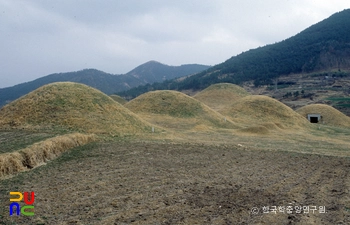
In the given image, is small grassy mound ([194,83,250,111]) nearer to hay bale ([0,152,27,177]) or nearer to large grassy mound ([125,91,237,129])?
large grassy mound ([125,91,237,129])

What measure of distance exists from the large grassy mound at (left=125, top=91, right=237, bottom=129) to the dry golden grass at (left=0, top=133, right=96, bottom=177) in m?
16.2

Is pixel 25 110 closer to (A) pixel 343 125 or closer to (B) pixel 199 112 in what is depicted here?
(B) pixel 199 112

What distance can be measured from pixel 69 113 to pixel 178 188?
54.2 feet

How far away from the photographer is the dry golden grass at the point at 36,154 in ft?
37.7

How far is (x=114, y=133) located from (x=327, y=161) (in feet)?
48.0

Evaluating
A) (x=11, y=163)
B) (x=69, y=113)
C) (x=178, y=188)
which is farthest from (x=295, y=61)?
(x=11, y=163)

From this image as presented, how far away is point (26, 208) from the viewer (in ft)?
25.0

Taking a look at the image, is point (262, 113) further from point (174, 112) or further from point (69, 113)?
point (69, 113)

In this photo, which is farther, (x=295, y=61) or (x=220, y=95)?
(x=295, y=61)

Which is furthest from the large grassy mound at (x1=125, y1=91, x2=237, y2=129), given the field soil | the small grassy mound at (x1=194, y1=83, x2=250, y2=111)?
the small grassy mound at (x1=194, y1=83, x2=250, y2=111)

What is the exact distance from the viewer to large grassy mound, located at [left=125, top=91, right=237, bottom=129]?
35141mm

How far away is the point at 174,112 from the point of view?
39.1 metres

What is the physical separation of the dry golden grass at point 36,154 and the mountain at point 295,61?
9292cm

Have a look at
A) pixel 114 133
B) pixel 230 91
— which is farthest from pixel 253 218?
pixel 230 91
